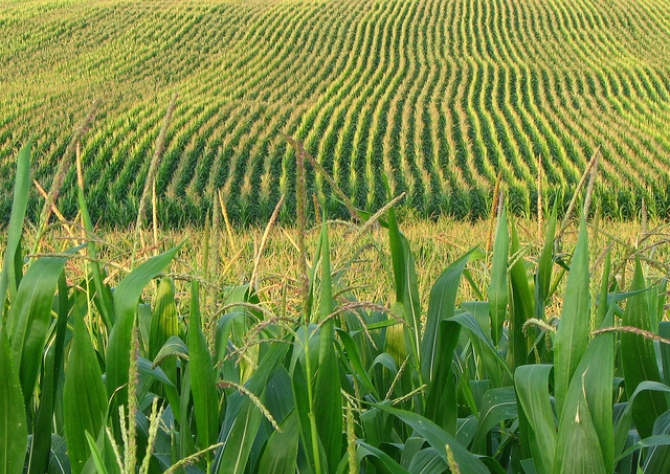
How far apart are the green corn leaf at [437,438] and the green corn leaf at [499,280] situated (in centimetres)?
35

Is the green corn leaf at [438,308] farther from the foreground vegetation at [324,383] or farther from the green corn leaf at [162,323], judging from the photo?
the green corn leaf at [162,323]

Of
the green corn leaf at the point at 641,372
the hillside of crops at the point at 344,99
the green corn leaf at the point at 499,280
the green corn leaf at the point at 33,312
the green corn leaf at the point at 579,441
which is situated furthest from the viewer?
the hillside of crops at the point at 344,99

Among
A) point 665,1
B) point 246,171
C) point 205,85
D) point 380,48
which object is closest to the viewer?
point 246,171

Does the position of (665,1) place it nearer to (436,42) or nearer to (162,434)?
(436,42)

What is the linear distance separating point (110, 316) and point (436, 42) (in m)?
26.3

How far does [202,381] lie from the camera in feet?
2.79

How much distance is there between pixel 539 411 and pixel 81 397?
0.54 m

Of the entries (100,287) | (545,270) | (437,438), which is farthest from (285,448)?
(545,270)

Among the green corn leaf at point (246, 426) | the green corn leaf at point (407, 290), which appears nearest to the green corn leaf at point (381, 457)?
the green corn leaf at point (246, 426)

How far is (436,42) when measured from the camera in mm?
26172

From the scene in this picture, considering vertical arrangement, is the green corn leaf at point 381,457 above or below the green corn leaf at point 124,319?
below

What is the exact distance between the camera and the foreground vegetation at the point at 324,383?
2.65 feet

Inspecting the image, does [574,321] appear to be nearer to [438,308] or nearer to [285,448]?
[438,308]

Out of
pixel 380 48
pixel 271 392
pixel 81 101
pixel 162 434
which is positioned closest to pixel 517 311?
pixel 271 392
